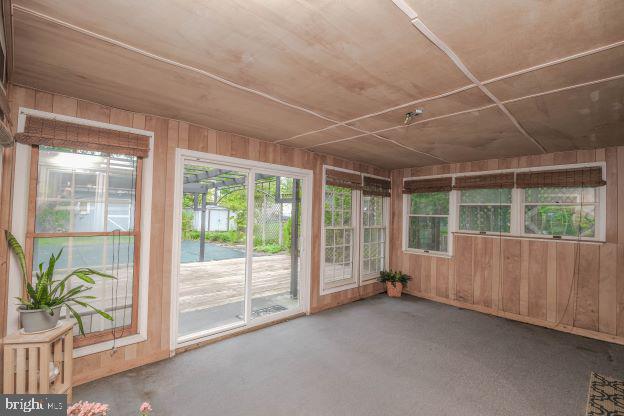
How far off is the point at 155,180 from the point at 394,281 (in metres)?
4.34

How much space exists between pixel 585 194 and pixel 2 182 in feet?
20.4

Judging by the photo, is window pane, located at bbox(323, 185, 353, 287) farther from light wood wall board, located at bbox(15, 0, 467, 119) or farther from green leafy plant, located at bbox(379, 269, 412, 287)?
light wood wall board, located at bbox(15, 0, 467, 119)

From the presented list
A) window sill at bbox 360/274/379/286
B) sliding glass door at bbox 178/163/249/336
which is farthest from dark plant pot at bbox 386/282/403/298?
sliding glass door at bbox 178/163/249/336

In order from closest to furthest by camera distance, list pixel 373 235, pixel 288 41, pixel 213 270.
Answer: pixel 288 41 → pixel 373 235 → pixel 213 270

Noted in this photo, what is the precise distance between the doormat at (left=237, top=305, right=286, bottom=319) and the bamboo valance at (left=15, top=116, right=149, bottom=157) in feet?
8.08

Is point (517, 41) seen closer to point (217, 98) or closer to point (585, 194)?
point (217, 98)

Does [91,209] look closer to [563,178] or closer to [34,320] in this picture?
[34,320]

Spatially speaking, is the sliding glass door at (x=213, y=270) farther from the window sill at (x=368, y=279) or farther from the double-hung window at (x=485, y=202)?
the double-hung window at (x=485, y=202)

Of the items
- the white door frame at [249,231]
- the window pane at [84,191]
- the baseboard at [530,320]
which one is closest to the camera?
the window pane at [84,191]

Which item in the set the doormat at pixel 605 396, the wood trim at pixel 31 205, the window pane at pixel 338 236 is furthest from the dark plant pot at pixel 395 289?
the wood trim at pixel 31 205

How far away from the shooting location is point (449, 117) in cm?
271

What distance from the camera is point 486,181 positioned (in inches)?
180

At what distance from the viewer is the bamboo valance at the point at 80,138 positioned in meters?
2.24

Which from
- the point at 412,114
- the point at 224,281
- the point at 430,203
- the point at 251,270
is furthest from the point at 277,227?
the point at 430,203
